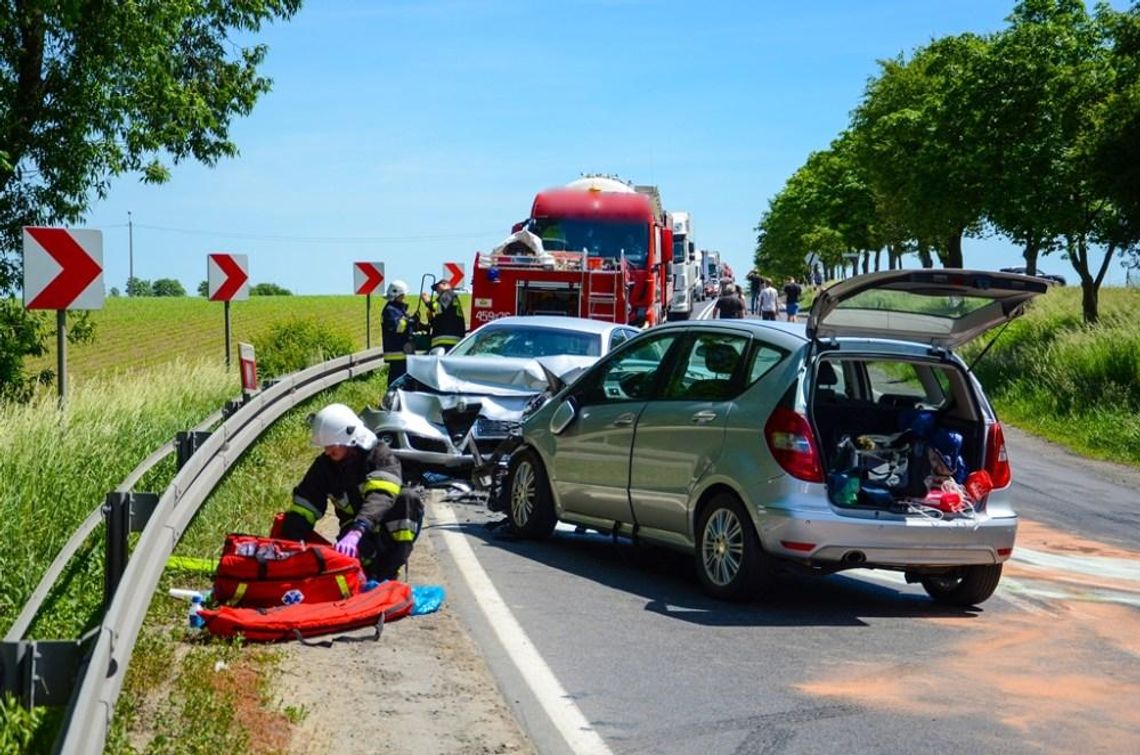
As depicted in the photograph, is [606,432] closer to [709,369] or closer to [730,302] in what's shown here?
[709,369]

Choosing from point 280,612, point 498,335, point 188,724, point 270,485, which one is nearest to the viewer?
point 188,724

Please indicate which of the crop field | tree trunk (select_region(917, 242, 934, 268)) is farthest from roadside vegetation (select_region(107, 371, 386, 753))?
tree trunk (select_region(917, 242, 934, 268))

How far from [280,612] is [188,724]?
1.90 metres

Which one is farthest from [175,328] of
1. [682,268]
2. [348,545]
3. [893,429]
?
[348,545]

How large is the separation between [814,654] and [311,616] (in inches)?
102

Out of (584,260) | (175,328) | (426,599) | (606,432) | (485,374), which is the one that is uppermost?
(584,260)

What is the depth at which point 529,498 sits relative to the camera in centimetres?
1166

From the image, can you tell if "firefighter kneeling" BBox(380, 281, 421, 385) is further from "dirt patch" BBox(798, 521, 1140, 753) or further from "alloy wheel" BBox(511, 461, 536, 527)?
"dirt patch" BBox(798, 521, 1140, 753)

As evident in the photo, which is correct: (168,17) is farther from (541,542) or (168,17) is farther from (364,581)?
(364,581)

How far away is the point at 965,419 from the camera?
979 cm

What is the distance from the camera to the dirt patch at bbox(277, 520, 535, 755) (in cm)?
628

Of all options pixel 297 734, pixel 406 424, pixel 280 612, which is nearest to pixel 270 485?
pixel 406 424

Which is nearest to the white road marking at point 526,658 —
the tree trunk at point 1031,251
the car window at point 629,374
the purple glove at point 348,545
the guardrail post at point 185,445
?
the purple glove at point 348,545

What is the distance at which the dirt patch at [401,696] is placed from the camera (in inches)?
247
